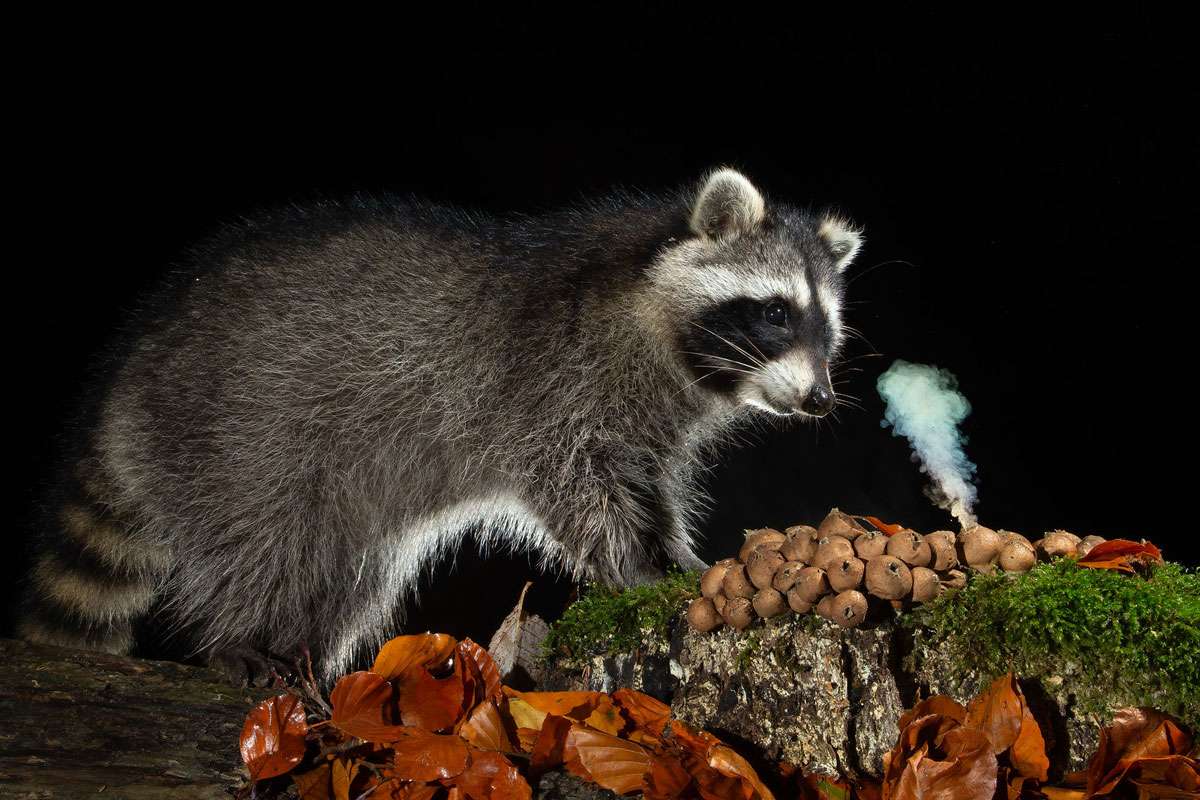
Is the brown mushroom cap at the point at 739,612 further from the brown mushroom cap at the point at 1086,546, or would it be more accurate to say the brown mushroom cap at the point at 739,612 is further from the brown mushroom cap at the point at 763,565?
the brown mushroom cap at the point at 1086,546

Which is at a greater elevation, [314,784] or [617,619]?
[617,619]

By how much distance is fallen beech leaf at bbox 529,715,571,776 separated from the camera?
1.61 meters

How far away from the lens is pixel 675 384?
3062mm

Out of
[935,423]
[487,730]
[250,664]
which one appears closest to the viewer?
[487,730]

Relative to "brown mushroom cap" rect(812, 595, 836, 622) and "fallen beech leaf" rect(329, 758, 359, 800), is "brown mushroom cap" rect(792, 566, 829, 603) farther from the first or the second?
"fallen beech leaf" rect(329, 758, 359, 800)

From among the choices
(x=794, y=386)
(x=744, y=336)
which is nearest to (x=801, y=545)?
(x=794, y=386)

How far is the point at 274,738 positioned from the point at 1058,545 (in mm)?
1484

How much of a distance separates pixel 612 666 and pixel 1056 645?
86 cm

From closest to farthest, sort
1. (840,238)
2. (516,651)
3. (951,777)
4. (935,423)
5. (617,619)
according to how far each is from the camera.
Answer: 1. (951,777)
2. (617,619)
3. (516,651)
4. (935,423)
5. (840,238)

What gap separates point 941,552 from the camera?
178 cm

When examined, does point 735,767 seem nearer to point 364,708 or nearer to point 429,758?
point 429,758

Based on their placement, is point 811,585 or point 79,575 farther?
point 79,575

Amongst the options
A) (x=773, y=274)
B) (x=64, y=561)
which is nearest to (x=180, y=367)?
(x=64, y=561)

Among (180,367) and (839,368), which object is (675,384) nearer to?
(839,368)
